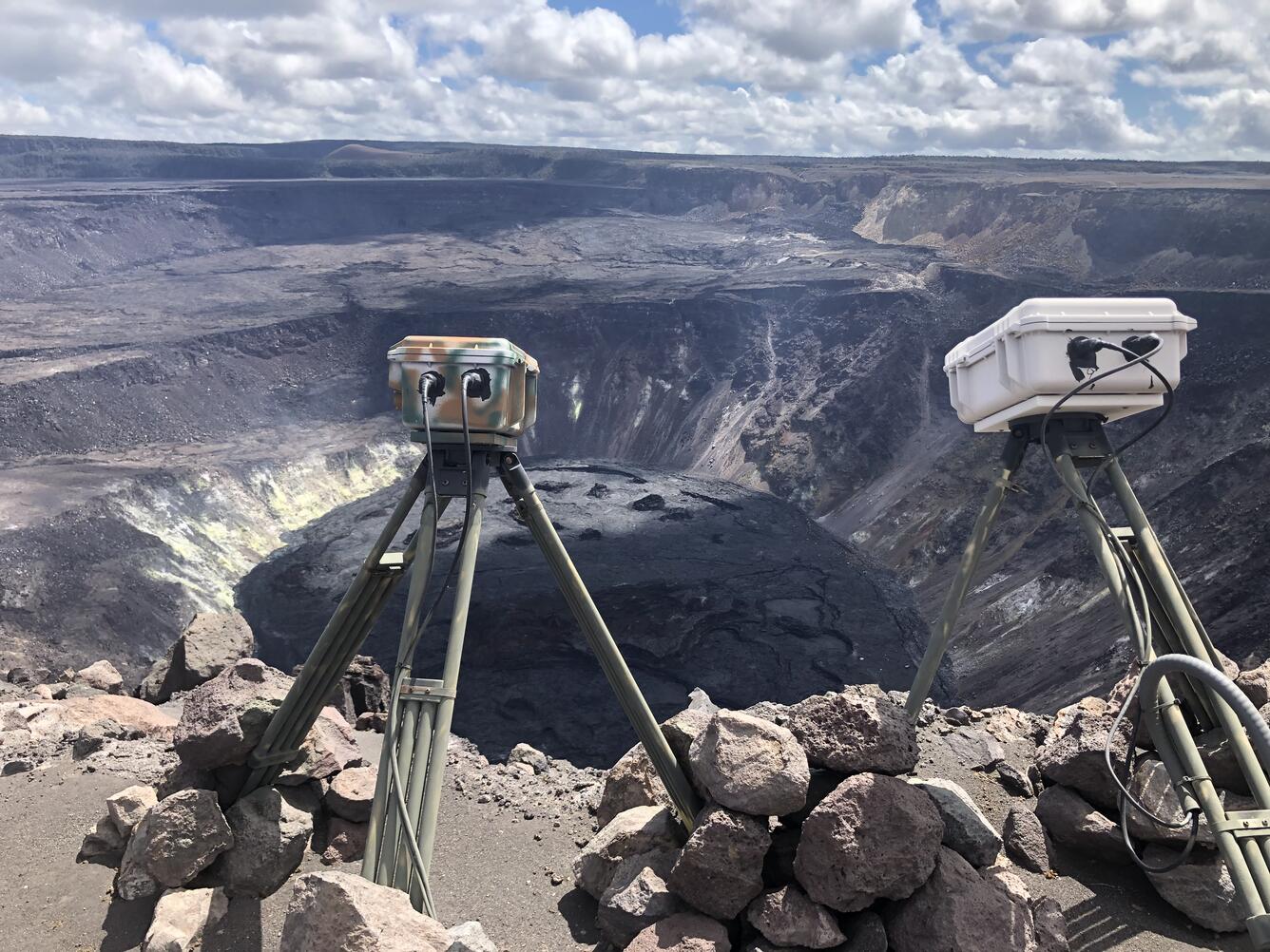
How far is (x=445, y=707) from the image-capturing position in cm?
438

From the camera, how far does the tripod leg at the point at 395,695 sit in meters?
4.18

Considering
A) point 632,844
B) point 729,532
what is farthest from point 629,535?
point 632,844

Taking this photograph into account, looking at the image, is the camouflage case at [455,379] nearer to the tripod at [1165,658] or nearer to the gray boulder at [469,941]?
the gray boulder at [469,941]

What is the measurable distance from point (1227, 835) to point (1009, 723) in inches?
158

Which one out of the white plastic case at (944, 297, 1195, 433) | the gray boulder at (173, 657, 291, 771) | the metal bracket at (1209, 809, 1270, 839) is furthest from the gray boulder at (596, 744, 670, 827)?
the white plastic case at (944, 297, 1195, 433)

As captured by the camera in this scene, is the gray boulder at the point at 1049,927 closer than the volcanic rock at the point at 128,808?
Yes

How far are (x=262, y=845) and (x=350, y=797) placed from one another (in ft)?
1.84

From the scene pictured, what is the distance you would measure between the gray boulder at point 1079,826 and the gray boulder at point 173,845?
15.5 ft

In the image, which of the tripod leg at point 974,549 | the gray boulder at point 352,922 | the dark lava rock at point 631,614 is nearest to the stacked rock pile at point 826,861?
the tripod leg at point 974,549

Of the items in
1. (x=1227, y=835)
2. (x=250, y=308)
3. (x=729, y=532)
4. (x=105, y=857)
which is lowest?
(x=729, y=532)

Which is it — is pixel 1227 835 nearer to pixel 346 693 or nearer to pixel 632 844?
pixel 632 844

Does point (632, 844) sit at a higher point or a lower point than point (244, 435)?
higher

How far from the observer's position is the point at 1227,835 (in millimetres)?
3867

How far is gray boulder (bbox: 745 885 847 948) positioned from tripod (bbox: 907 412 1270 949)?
1380 mm
